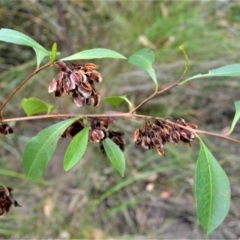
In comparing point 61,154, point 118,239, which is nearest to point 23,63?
point 61,154

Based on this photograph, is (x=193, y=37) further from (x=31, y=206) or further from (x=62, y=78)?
(x=62, y=78)

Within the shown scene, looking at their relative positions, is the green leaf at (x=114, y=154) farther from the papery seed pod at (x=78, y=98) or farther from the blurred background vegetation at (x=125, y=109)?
the blurred background vegetation at (x=125, y=109)

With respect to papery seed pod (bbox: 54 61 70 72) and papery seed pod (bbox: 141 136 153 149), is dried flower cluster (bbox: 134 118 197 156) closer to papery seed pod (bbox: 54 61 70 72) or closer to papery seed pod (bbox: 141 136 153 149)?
papery seed pod (bbox: 141 136 153 149)

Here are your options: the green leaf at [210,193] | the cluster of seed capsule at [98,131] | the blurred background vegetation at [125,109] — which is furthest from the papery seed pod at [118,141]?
the blurred background vegetation at [125,109]

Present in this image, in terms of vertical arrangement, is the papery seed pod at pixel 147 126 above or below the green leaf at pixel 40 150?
above

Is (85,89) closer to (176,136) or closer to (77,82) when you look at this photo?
(77,82)

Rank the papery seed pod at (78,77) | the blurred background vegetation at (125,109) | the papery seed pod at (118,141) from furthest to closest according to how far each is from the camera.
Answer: the blurred background vegetation at (125,109), the papery seed pod at (118,141), the papery seed pod at (78,77)

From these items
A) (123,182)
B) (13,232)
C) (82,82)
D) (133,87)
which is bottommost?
(13,232)
